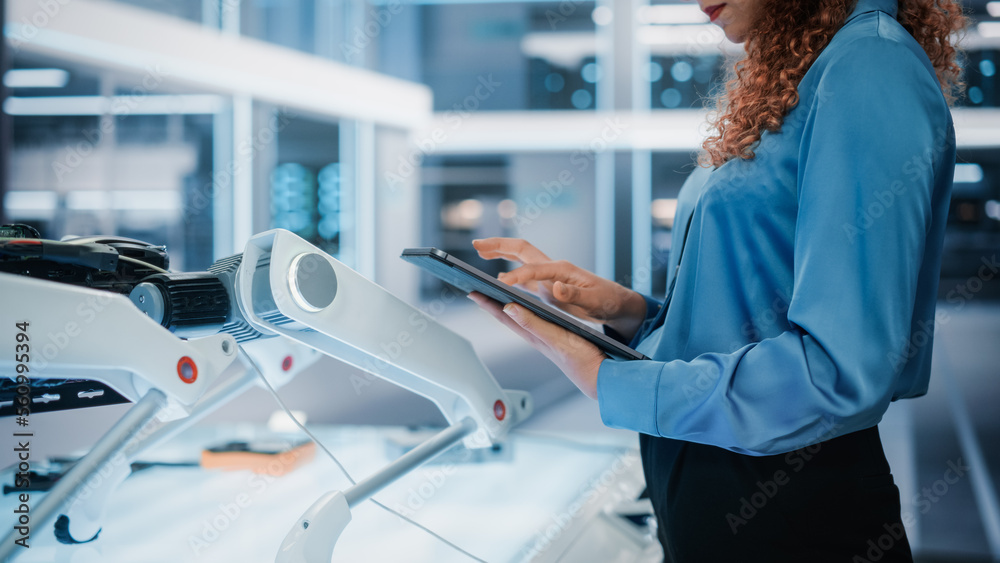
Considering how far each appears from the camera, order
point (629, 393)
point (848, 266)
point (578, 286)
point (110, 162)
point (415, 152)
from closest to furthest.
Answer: point (848, 266) → point (629, 393) → point (578, 286) → point (110, 162) → point (415, 152)

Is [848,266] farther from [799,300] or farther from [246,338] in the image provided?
[246,338]

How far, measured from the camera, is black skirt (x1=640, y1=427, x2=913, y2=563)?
0.70 metres

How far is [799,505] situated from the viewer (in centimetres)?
71

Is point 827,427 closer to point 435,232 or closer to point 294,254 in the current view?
point 294,254

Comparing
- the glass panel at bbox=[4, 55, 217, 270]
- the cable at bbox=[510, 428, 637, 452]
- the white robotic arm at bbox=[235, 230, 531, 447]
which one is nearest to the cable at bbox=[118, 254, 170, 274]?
the white robotic arm at bbox=[235, 230, 531, 447]

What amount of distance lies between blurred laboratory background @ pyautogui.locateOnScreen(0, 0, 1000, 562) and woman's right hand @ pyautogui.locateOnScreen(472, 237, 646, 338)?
1.44 feet

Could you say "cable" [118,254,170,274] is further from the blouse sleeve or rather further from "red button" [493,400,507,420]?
the blouse sleeve

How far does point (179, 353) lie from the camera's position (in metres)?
0.93

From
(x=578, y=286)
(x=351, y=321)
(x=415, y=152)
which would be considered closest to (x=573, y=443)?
(x=578, y=286)

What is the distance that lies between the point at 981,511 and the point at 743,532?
2.92 m

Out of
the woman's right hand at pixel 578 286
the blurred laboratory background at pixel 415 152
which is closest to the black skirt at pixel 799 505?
the woman's right hand at pixel 578 286

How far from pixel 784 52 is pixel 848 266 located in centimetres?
30

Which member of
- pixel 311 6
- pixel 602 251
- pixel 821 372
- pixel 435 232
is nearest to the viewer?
pixel 821 372

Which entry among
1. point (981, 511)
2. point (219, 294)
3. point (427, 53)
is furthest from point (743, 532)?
point (427, 53)
